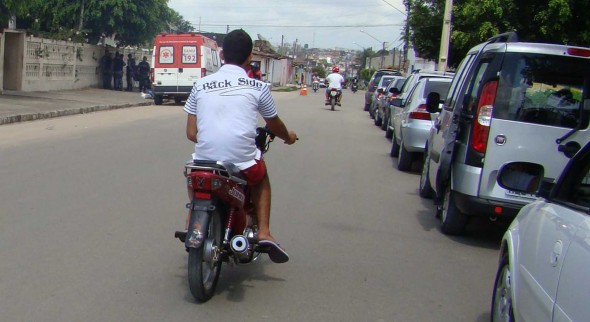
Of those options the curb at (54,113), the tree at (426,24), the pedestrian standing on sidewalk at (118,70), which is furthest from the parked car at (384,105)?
the pedestrian standing on sidewalk at (118,70)

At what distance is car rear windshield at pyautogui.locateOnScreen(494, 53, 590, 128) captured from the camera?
6.10 m

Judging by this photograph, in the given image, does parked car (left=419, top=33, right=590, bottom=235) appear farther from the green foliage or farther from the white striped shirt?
the green foliage

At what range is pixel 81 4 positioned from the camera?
31.1 m

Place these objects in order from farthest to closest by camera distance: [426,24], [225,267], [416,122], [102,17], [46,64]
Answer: [102,17] → [46,64] → [426,24] → [416,122] → [225,267]

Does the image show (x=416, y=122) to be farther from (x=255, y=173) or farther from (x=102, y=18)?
(x=102, y=18)

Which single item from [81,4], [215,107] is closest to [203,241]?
[215,107]

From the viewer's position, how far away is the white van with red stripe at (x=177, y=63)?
24.9m

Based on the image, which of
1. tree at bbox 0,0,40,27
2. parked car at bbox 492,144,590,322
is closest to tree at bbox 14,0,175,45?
tree at bbox 0,0,40,27

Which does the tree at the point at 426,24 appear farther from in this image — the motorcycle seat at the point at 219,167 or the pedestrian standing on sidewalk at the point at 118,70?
the motorcycle seat at the point at 219,167

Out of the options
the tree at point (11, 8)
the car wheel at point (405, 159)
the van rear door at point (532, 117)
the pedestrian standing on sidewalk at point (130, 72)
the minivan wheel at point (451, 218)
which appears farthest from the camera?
the pedestrian standing on sidewalk at point (130, 72)

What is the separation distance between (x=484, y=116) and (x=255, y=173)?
8.26ft

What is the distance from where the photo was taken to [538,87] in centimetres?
612

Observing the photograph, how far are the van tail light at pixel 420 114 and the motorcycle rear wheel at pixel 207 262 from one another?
264 inches

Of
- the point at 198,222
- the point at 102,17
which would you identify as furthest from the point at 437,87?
the point at 102,17
